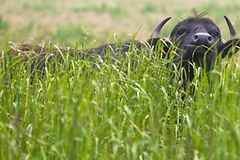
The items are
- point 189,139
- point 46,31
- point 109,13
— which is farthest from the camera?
point 109,13

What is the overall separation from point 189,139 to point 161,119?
1.28ft

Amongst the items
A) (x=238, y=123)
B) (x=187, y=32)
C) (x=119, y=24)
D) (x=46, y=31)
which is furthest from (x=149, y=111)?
(x=119, y=24)

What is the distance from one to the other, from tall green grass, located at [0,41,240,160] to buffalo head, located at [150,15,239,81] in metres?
0.86

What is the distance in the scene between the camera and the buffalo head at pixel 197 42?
23.8 ft

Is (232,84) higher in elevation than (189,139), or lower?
higher

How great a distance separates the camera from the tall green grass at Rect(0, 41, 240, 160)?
4742mm

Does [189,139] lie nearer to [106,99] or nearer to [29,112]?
[106,99]

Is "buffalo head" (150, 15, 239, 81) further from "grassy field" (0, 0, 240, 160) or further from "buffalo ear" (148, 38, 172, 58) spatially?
"grassy field" (0, 0, 240, 160)

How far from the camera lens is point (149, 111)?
5809 mm

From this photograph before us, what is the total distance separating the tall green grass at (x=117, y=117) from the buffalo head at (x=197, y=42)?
861mm

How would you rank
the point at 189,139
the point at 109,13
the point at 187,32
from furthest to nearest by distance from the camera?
the point at 109,13, the point at 187,32, the point at 189,139

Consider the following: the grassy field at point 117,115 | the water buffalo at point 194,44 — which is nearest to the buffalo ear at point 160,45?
the water buffalo at point 194,44

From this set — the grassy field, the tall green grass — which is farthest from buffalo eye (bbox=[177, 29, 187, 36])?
the tall green grass

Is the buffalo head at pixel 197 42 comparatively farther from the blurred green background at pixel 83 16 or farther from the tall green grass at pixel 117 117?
the blurred green background at pixel 83 16
